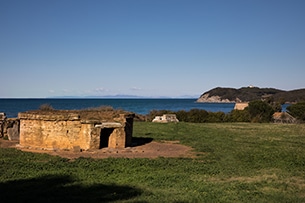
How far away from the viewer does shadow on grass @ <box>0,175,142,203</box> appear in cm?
725

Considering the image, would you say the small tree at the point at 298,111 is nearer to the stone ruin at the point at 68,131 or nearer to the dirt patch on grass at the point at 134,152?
the dirt patch on grass at the point at 134,152

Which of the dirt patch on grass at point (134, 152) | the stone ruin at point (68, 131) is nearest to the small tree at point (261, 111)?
the dirt patch on grass at point (134, 152)

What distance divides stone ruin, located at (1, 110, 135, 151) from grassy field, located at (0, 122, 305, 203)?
1324 millimetres

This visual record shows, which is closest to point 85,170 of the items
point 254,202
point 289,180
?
point 254,202

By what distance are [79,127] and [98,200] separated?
7.55 metres

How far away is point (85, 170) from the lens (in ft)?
34.1

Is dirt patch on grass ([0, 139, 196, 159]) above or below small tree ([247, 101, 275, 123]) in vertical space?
below

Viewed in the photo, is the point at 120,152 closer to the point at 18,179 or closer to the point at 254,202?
the point at 18,179

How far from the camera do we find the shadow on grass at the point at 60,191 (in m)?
7.25

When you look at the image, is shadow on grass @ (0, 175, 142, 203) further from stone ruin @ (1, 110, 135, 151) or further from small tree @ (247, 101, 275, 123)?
small tree @ (247, 101, 275, 123)

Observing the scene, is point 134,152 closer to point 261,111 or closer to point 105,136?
point 105,136

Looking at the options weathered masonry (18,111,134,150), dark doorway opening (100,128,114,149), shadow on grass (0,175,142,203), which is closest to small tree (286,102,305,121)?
dark doorway opening (100,128,114,149)

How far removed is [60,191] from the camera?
785 centimetres

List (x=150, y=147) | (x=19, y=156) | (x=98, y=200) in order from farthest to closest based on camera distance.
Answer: (x=150, y=147) → (x=19, y=156) → (x=98, y=200)
